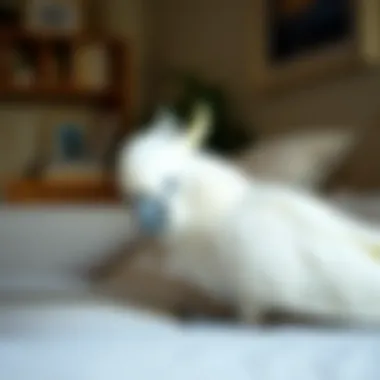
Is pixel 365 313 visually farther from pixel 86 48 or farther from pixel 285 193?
pixel 86 48

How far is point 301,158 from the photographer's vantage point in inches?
63.6

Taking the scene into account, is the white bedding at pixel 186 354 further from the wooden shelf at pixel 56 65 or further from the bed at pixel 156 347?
the wooden shelf at pixel 56 65

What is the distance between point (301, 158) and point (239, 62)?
1.19 meters

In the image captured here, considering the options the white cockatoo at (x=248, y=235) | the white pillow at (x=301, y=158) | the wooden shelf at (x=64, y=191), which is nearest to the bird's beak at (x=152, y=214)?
the white cockatoo at (x=248, y=235)

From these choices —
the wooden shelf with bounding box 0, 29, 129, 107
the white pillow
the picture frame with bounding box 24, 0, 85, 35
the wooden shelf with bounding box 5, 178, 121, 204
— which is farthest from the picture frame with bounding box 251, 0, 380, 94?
the picture frame with bounding box 24, 0, 85, 35

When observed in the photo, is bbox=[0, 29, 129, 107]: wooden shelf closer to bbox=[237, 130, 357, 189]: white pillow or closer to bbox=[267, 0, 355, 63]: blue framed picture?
bbox=[267, 0, 355, 63]: blue framed picture

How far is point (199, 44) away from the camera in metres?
3.03

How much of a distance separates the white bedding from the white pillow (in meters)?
0.79

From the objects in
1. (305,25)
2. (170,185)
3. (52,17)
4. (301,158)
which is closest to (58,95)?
(52,17)

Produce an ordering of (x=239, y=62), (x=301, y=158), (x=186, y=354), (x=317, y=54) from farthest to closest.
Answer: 1. (x=239, y=62)
2. (x=317, y=54)
3. (x=301, y=158)
4. (x=186, y=354)

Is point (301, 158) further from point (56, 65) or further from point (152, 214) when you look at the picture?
point (56, 65)

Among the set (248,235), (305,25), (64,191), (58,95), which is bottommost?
(64,191)

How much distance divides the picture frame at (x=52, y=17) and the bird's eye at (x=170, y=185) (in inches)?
100.0

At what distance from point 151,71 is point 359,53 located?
1.51m
